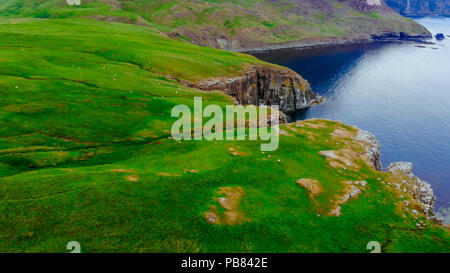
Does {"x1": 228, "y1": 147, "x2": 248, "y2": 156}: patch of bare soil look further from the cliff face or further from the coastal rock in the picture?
the coastal rock

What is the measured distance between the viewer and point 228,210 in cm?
2509

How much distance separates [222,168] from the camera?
32469mm

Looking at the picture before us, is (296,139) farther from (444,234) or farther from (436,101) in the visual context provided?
(436,101)

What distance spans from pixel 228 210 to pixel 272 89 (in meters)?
94.8

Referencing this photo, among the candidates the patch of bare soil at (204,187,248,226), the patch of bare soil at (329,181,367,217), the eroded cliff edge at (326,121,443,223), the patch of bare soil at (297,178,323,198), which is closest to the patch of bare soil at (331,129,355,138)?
the eroded cliff edge at (326,121,443,223)

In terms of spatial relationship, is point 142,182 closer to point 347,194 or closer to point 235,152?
point 235,152

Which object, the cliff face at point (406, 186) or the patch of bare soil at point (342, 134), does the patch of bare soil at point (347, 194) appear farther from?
the patch of bare soil at point (342, 134)

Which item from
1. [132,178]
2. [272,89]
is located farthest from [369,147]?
[272,89]

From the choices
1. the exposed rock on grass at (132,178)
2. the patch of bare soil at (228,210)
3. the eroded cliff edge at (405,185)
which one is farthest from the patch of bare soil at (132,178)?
the eroded cliff edge at (405,185)

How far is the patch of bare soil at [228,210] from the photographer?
23.7 meters

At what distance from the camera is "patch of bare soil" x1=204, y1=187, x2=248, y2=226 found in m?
23.7

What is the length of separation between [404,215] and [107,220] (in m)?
30.2

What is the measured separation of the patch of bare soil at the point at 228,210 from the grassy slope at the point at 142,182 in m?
0.61
